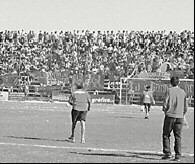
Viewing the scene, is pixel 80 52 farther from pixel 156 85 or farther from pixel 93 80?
pixel 156 85

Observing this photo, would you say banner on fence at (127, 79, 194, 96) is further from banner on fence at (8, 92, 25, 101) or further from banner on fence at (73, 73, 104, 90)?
banner on fence at (8, 92, 25, 101)

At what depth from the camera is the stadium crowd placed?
2152 inches

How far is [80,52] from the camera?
2327 inches

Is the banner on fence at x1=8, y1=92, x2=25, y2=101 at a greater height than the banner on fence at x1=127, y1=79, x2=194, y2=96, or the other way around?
the banner on fence at x1=127, y1=79, x2=194, y2=96

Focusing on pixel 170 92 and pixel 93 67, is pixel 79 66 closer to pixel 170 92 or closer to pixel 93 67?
pixel 93 67

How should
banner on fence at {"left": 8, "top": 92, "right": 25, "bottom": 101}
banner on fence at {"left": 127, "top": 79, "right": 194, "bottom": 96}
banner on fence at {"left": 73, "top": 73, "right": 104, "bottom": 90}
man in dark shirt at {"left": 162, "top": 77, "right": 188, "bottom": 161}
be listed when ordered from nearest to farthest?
man in dark shirt at {"left": 162, "top": 77, "right": 188, "bottom": 161} < banner on fence at {"left": 127, "top": 79, "right": 194, "bottom": 96} < banner on fence at {"left": 73, "top": 73, "right": 104, "bottom": 90} < banner on fence at {"left": 8, "top": 92, "right": 25, "bottom": 101}

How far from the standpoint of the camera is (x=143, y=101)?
29.6 metres

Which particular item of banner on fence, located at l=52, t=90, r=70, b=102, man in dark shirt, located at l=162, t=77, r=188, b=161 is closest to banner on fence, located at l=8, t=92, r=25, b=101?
banner on fence, located at l=52, t=90, r=70, b=102

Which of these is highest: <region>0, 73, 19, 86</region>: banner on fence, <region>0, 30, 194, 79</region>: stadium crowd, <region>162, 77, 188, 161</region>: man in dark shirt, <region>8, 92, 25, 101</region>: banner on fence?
<region>0, 30, 194, 79</region>: stadium crowd

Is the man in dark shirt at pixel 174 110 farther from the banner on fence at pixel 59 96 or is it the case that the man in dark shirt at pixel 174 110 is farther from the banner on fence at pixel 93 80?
the banner on fence at pixel 59 96

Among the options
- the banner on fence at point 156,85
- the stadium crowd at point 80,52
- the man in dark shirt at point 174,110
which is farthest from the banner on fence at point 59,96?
the man in dark shirt at point 174,110

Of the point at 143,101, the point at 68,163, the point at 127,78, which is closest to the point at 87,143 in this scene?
the point at 68,163

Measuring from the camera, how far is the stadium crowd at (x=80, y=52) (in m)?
54.7

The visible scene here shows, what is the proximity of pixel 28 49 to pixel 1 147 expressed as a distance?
45210 mm
